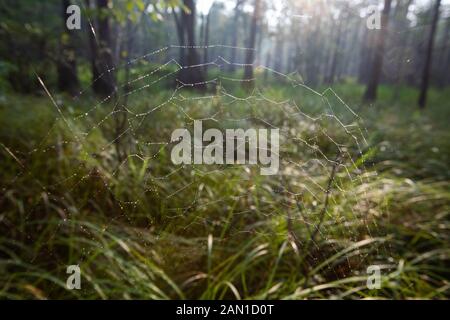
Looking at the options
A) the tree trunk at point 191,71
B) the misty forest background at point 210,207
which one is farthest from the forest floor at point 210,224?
the tree trunk at point 191,71

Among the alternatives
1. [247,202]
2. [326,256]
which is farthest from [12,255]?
[326,256]

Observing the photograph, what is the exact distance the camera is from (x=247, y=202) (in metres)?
2.05

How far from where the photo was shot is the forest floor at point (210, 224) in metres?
1.32

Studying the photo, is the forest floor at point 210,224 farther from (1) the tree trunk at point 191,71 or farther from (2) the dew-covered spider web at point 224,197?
(1) the tree trunk at point 191,71

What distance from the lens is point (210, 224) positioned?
1815 mm

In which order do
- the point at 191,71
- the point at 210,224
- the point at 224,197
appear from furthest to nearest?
the point at 191,71 < the point at 210,224 < the point at 224,197

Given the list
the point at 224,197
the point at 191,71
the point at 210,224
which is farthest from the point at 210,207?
the point at 191,71

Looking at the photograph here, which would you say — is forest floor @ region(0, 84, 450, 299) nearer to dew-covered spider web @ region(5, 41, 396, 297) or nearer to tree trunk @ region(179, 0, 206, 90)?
dew-covered spider web @ region(5, 41, 396, 297)

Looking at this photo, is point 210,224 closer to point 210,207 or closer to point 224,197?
point 210,207

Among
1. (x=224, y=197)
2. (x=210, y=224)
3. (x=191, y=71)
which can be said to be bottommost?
(x=210, y=224)

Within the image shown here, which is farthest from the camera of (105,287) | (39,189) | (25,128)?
(25,128)

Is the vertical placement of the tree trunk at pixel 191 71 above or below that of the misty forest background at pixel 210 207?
above
